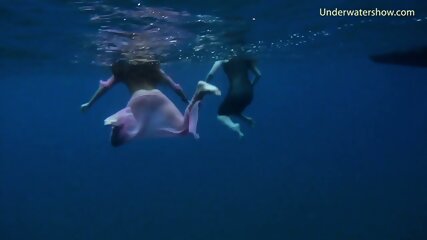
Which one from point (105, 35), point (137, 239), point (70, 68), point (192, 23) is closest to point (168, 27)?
point (192, 23)

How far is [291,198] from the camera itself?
46188 mm

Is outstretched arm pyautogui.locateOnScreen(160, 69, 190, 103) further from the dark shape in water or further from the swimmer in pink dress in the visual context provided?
the dark shape in water

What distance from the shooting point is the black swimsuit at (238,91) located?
12.9 meters

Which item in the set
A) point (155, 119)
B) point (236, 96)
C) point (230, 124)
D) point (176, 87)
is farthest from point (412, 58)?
point (155, 119)

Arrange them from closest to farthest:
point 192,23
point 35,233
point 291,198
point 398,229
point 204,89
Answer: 1. point 204,89
2. point 192,23
3. point 398,229
4. point 35,233
5. point 291,198

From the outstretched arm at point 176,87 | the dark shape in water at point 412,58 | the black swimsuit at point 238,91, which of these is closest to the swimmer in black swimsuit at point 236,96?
the black swimsuit at point 238,91

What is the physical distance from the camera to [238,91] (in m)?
13.0

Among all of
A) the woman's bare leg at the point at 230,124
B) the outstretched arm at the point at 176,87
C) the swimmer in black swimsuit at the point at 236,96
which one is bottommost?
the woman's bare leg at the point at 230,124

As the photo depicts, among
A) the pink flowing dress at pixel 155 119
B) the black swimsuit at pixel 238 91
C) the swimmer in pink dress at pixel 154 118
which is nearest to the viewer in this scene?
the swimmer in pink dress at pixel 154 118

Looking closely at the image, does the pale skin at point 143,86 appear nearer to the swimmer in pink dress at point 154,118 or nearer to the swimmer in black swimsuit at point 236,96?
the swimmer in black swimsuit at point 236,96

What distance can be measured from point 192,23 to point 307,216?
26866 mm

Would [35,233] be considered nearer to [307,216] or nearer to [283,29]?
[307,216]

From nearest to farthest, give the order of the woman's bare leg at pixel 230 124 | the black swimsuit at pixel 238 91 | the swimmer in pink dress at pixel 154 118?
the swimmer in pink dress at pixel 154 118 < the woman's bare leg at pixel 230 124 < the black swimsuit at pixel 238 91

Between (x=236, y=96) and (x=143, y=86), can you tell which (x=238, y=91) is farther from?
(x=143, y=86)
